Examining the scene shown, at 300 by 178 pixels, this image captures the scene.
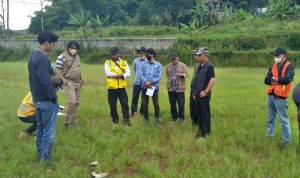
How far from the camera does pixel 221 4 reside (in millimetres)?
54406

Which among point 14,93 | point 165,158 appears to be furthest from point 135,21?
point 165,158

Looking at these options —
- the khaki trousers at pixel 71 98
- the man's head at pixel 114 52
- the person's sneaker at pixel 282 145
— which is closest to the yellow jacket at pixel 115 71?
the man's head at pixel 114 52

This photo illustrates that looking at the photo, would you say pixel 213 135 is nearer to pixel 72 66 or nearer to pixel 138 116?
pixel 138 116

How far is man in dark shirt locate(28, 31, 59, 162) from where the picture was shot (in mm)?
5023

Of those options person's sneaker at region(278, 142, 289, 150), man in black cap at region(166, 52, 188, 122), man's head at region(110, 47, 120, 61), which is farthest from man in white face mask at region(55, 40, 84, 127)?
person's sneaker at region(278, 142, 289, 150)

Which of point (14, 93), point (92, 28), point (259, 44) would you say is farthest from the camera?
point (92, 28)

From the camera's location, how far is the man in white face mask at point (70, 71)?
7227 mm

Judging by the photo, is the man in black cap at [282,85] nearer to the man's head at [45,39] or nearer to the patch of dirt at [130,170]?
the patch of dirt at [130,170]

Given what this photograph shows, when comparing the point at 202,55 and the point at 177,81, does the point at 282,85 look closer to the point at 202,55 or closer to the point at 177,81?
the point at 202,55

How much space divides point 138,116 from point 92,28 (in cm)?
4039

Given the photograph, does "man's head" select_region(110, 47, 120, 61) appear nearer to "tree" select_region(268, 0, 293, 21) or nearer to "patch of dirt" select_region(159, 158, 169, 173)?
"patch of dirt" select_region(159, 158, 169, 173)

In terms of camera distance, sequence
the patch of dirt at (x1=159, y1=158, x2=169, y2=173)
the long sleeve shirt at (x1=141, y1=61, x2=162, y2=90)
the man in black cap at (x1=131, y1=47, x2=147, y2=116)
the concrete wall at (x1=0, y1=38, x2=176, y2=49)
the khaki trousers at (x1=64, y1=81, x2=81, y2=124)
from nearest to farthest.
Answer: the patch of dirt at (x1=159, y1=158, x2=169, y2=173)
the khaki trousers at (x1=64, y1=81, x2=81, y2=124)
the long sleeve shirt at (x1=141, y1=61, x2=162, y2=90)
the man in black cap at (x1=131, y1=47, x2=147, y2=116)
the concrete wall at (x1=0, y1=38, x2=176, y2=49)

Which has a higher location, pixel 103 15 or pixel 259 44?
pixel 103 15

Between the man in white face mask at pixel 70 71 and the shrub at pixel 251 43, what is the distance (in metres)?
25.8
